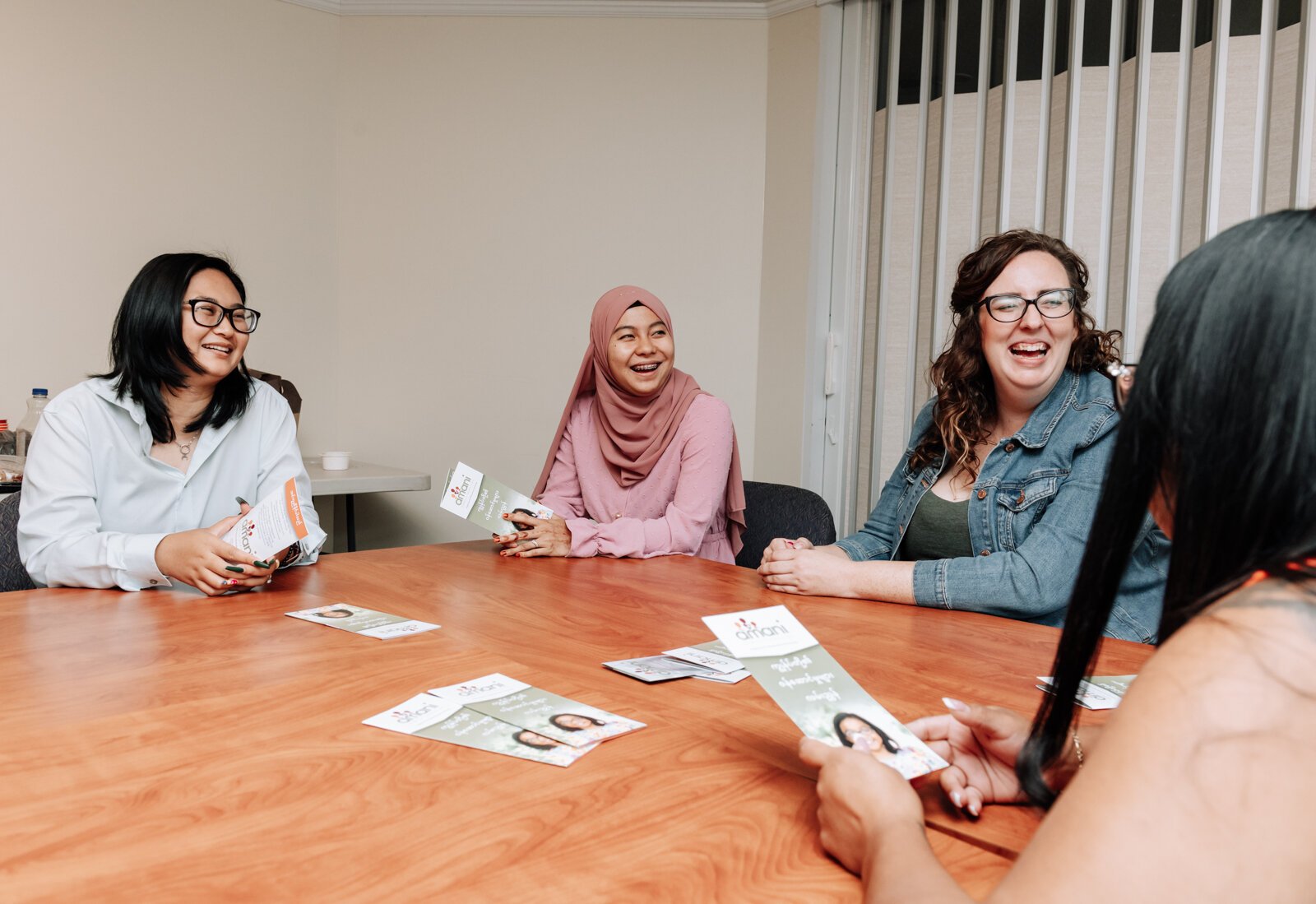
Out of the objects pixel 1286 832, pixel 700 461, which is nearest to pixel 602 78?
pixel 700 461

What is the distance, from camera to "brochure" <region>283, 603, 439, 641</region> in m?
1.52

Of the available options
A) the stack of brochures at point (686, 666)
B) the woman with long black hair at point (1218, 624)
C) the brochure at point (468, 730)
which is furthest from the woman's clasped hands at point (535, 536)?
the woman with long black hair at point (1218, 624)

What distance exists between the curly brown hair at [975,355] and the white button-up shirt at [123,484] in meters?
1.29

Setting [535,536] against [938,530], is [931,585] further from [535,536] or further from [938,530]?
[535,536]

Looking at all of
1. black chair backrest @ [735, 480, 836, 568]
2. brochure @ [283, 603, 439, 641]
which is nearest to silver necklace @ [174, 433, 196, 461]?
brochure @ [283, 603, 439, 641]

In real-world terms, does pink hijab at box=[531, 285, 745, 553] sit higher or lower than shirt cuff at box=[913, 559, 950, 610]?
higher

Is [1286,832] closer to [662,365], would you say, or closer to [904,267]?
Answer: [662,365]

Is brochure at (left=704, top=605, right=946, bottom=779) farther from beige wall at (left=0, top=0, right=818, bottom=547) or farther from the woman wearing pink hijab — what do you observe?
beige wall at (left=0, top=0, right=818, bottom=547)

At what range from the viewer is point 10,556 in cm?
198

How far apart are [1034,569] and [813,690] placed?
2.79 ft

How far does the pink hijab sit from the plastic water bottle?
1.70 meters

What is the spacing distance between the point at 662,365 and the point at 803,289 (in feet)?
4.23

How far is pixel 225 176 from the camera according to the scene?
3.81 metres

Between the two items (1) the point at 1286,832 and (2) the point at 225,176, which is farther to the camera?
(2) the point at 225,176
